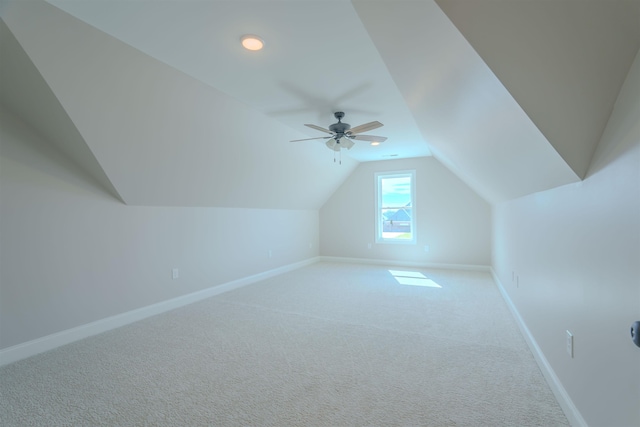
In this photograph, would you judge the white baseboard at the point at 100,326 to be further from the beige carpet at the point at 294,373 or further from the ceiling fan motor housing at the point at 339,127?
the ceiling fan motor housing at the point at 339,127

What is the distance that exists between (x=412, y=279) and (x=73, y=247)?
4.61 meters

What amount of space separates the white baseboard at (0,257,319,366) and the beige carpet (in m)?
0.09

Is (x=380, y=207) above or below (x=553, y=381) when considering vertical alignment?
above

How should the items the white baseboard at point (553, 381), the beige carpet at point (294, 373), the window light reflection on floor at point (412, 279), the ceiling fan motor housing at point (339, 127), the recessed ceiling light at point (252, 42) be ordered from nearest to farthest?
the white baseboard at point (553, 381) < the beige carpet at point (294, 373) < the recessed ceiling light at point (252, 42) < the ceiling fan motor housing at point (339, 127) < the window light reflection on floor at point (412, 279)

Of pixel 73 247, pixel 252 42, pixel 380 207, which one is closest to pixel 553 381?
pixel 252 42

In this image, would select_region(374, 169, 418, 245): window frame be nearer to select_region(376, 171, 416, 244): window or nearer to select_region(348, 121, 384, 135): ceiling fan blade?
select_region(376, 171, 416, 244): window

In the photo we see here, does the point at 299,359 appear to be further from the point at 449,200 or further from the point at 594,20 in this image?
the point at 449,200

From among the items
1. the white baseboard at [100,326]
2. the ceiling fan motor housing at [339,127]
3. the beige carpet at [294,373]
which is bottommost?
the beige carpet at [294,373]

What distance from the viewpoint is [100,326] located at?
9.10 ft

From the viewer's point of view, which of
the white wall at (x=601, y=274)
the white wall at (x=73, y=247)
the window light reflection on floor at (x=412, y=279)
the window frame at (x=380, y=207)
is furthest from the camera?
the window frame at (x=380, y=207)

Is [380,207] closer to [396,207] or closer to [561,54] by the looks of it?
[396,207]

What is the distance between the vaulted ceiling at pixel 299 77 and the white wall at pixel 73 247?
195mm

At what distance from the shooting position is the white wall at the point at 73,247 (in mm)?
2223

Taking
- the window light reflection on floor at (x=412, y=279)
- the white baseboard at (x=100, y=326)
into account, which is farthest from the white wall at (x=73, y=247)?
the window light reflection on floor at (x=412, y=279)
